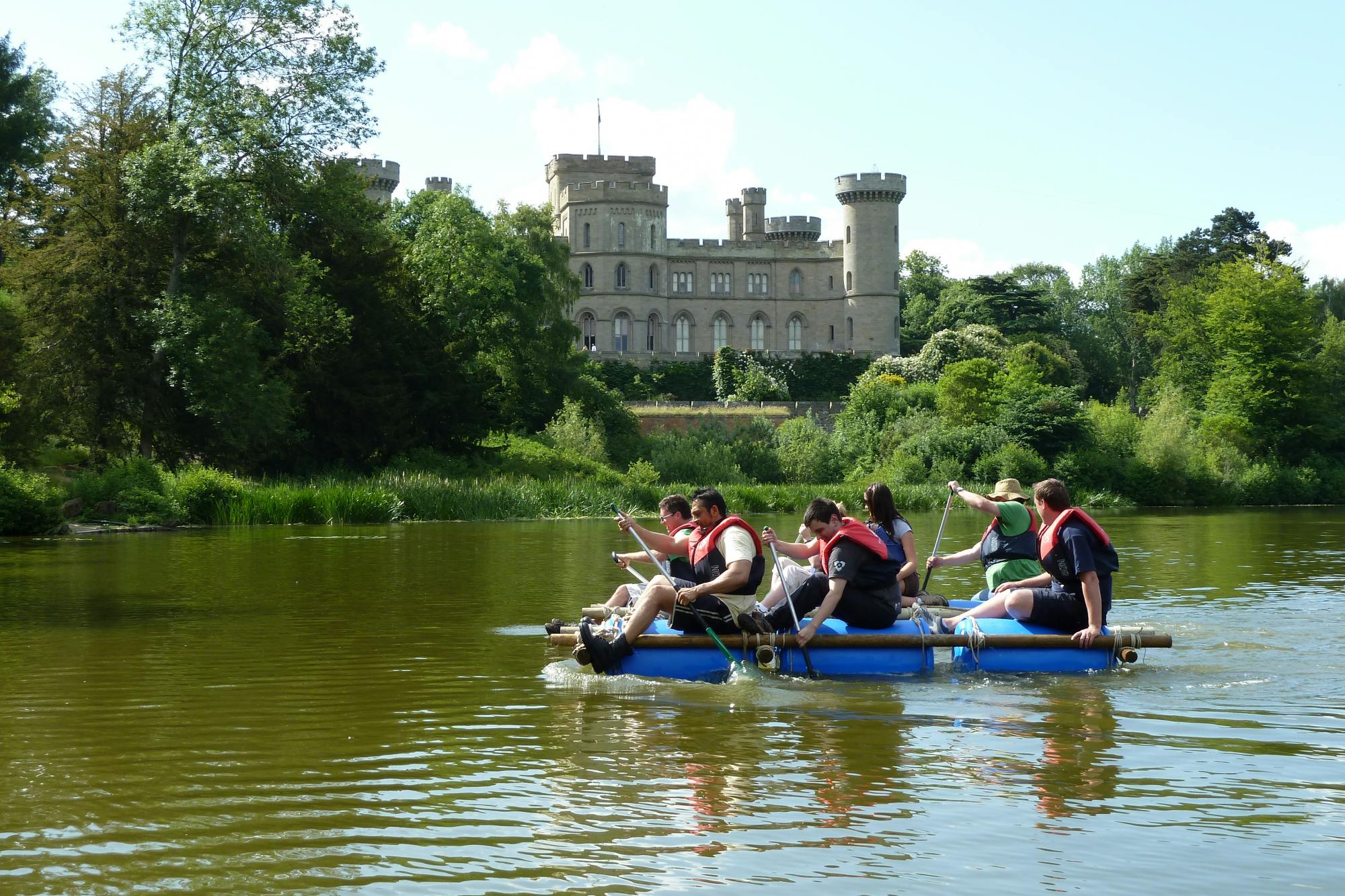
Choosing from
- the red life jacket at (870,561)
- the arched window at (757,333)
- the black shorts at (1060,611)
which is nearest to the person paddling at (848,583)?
the red life jacket at (870,561)

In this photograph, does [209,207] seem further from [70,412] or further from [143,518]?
[143,518]

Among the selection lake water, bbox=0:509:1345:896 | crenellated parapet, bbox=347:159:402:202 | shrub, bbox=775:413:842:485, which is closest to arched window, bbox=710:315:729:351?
crenellated parapet, bbox=347:159:402:202

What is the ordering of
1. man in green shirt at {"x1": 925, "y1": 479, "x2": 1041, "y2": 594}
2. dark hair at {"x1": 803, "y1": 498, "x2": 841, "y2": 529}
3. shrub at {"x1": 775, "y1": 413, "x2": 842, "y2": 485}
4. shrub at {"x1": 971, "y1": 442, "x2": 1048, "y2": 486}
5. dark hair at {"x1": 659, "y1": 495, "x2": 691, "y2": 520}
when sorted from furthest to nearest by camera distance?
1. shrub at {"x1": 775, "y1": 413, "x2": 842, "y2": 485}
2. shrub at {"x1": 971, "y1": 442, "x2": 1048, "y2": 486}
3. man in green shirt at {"x1": 925, "y1": 479, "x2": 1041, "y2": 594}
4. dark hair at {"x1": 659, "y1": 495, "x2": 691, "y2": 520}
5. dark hair at {"x1": 803, "y1": 498, "x2": 841, "y2": 529}

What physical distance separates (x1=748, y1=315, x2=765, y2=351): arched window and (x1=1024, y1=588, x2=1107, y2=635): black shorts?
71087mm

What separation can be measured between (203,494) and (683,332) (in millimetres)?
54712

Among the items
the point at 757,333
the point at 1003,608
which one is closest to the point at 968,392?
the point at 757,333

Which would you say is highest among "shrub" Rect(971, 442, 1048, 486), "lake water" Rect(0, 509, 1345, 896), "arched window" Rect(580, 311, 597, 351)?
"arched window" Rect(580, 311, 597, 351)

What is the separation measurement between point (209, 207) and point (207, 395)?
3643mm

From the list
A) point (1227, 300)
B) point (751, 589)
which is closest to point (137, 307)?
point (751, 589)

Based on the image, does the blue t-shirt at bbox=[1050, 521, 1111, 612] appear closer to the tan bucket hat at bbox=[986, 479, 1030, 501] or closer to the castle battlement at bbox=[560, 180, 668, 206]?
the tan bucket hat at bbox=[986, 479, 1030, 501]

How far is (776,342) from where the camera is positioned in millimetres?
80750

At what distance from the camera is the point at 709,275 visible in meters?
79.8

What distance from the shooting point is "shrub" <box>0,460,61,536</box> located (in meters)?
21.9

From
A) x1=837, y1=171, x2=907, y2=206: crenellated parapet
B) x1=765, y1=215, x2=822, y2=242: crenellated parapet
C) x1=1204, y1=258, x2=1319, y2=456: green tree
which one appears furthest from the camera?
x1=765, y1=215, x2=822, y2=242: crenellated parapet
